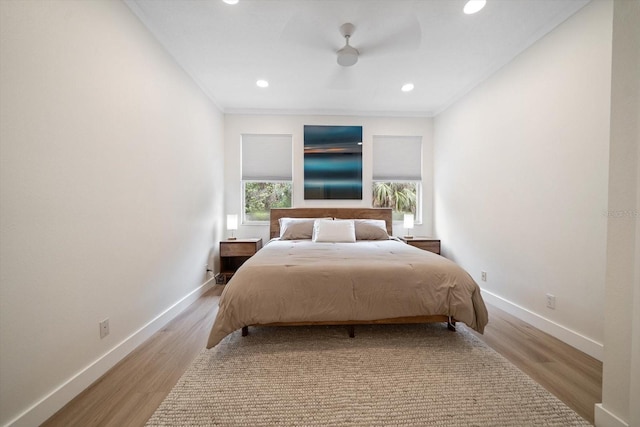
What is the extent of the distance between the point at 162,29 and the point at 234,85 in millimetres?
1059

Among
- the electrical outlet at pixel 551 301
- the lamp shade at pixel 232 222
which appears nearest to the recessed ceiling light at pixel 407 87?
the electrical outlet at pixel 551 301

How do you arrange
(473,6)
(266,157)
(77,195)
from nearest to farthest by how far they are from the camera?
(77,195) → (473,6) → (266,157)

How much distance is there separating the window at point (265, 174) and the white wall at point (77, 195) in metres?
1.71

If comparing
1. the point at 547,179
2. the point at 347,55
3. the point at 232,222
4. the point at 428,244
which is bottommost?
the point at 428,244

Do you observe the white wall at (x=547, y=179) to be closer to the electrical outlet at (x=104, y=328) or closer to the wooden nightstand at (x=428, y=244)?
the wooden nightstand at (x=428, y=244)

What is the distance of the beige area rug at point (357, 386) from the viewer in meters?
1.29

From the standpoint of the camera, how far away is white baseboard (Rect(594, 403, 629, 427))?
1.14 meters

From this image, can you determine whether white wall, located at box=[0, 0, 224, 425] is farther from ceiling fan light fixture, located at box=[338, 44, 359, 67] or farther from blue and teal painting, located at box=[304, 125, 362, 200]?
blue and teal painting, located at box=[304, 125, 362, 200]

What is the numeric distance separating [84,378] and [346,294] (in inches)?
68.3

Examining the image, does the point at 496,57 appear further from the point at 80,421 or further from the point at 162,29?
the point at 80,421

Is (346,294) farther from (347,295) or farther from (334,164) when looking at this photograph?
(334,164)

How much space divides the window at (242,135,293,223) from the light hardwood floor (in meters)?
2.16

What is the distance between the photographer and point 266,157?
4.20 m

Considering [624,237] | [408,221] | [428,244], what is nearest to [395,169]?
[408,221]
